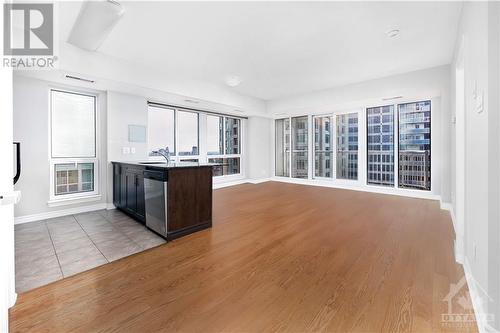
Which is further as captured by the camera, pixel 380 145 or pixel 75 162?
pixel 380 145

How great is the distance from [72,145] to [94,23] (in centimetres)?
245

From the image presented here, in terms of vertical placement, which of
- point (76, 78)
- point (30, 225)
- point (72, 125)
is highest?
point (76, 78)

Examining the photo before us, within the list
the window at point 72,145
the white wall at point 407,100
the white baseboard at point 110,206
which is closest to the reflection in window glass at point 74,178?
the window at point 72,145

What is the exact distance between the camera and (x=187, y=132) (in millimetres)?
6195

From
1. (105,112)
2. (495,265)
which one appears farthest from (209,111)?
(495,265)

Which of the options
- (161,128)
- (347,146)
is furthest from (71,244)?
(347,146)

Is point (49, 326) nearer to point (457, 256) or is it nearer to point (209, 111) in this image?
point (457, 256)

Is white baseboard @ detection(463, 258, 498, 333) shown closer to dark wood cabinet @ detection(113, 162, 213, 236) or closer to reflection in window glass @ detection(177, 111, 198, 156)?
dark wood cabinet @ detection(113, 162, 213, 236)

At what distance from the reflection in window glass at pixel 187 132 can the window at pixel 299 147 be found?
346 cm

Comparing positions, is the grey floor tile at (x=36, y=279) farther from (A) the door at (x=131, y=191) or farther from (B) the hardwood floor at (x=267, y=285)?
(A) the door at (x=131, y=191)

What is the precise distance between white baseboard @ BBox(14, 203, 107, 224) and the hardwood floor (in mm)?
2557

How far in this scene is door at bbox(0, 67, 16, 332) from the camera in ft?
4.02

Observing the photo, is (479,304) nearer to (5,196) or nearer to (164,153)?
(5,196)

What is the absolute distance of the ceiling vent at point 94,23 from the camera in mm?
2357
